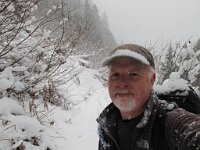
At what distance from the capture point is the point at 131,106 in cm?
220

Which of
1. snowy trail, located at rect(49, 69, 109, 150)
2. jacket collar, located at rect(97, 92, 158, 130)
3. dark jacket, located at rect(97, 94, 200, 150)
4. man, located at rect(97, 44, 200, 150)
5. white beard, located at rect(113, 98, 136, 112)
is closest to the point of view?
dark jacket, located at rect(97, 94, 200, 150)

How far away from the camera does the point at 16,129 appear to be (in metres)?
3.01

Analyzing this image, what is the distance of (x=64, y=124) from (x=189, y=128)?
4.08 m

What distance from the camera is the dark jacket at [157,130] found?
1.50 meters

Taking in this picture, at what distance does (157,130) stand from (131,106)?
1.20 feet

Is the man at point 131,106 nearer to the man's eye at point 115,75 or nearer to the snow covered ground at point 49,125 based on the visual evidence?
the man's eye at point 115,75

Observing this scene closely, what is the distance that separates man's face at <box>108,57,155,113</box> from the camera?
2.21 metres

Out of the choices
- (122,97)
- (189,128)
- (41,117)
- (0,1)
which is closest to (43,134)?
(41,117)

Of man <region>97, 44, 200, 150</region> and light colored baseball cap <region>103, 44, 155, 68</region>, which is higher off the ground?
light colored baseball cap <region>103, 44, 155, 68</region>

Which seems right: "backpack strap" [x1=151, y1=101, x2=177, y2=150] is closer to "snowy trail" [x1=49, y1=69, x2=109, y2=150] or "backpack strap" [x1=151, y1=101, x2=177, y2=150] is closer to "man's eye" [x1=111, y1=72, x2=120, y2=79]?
"man's eye" [x1=111, y1=72, x2=120, y2=79]

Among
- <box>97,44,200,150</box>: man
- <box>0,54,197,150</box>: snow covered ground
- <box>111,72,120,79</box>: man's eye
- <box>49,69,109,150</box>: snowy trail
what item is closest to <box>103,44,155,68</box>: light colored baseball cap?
<box>97,44,200,150</box>: man

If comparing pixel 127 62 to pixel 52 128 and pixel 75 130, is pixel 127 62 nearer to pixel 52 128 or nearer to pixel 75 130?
pixel 52 128

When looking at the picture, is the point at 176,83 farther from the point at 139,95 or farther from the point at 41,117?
the point at 41,117

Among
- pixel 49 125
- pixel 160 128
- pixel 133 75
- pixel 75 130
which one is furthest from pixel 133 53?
pixel 75 130
